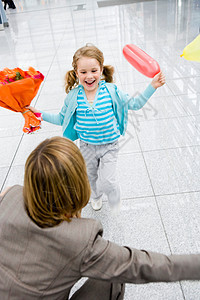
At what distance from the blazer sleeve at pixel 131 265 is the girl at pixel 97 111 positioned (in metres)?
0.90

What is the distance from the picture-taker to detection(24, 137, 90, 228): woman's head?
91cm

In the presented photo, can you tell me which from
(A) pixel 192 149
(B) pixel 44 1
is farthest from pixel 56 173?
(B) pixel 44 1

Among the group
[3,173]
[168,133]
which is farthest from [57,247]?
[168,133]

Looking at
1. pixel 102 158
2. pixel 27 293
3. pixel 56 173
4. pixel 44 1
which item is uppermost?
pixel 56 173

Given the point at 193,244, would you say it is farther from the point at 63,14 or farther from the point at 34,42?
the point at 63,14

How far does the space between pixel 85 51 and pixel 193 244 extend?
129 centimetres

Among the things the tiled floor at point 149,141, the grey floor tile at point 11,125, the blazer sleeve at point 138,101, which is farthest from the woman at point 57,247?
the grey floor tile at point 11,125

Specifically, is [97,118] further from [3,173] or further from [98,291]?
[3,173]

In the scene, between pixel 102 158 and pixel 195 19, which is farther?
pixel 195 19

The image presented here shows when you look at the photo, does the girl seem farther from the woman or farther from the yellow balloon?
the woman

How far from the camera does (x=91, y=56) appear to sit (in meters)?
1.73

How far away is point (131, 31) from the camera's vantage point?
6953 millimetres

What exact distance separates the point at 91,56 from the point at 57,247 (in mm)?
1179

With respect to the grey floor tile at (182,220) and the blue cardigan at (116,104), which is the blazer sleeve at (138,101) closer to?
the blue cardigan at (116,104)
